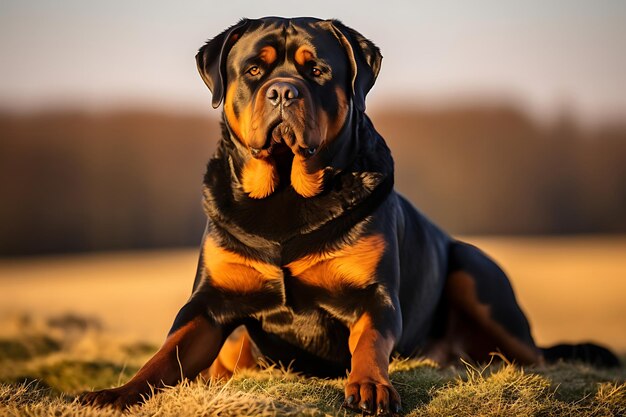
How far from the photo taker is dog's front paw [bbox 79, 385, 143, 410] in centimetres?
329

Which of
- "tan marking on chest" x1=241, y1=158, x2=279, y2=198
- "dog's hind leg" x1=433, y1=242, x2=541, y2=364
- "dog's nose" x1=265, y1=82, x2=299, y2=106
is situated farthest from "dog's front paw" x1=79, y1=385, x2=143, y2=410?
"dog's hind leg" x1=433, y1=242, x2=541, y2=364

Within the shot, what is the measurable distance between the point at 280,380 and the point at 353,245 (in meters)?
0.69

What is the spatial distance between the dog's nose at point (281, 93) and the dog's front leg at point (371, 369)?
3.33 feet

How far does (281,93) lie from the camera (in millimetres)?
3734

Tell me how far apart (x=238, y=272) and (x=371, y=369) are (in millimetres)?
888

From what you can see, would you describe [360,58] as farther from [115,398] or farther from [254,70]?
[115,398]

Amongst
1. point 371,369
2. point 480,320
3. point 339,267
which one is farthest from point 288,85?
point 480,320

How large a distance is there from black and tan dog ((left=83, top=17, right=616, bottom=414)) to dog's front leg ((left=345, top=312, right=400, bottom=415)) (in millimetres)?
15

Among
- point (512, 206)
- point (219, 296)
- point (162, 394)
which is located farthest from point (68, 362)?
point (512, 206)

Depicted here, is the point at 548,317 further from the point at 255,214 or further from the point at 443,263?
the point at 255,214

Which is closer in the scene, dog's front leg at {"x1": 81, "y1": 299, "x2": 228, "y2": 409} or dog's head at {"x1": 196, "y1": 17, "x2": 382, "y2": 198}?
dog's front leg at {"x1": 81, "y1": 299, "x2": 228, "y2": 409}

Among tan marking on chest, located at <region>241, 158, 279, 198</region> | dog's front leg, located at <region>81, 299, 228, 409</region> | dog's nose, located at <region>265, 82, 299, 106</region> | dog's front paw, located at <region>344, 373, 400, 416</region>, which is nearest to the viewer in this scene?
dog's front paw, located at <region>344, 373, 400, 416</region>

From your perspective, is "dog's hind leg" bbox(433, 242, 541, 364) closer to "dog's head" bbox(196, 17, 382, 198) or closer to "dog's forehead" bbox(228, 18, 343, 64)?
"dog's head" bbox(196, 17, 382, 198)

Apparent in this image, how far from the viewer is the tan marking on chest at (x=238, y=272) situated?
12.9ft
